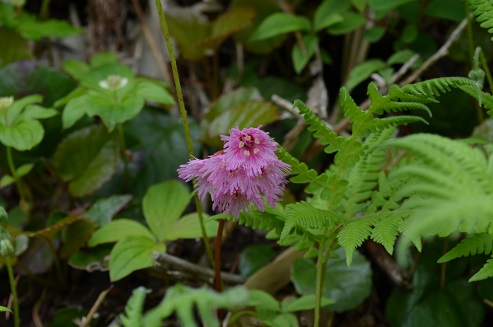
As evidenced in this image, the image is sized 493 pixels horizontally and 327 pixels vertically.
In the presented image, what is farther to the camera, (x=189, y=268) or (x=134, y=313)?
(x=189, y=268)

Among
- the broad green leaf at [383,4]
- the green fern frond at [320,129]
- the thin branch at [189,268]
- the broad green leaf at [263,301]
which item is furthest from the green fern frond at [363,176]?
the broad green leaf at [383,4]

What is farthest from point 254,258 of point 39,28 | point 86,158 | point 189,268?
point 39,28

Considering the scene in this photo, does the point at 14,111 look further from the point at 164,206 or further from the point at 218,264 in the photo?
the point at 218,264

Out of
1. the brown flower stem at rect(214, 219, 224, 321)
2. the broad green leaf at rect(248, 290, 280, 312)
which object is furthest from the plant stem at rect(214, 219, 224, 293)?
the broad green leaf at rect(248, 290, 280, 312)

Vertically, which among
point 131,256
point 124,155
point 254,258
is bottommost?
point 254,258

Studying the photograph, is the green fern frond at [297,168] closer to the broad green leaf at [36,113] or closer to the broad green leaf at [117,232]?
the broad green leaf at [117,232]

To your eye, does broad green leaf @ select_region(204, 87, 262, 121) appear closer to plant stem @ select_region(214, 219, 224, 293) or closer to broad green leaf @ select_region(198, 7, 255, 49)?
broad green leaf @ select_region(198, 7, 255, 49)
